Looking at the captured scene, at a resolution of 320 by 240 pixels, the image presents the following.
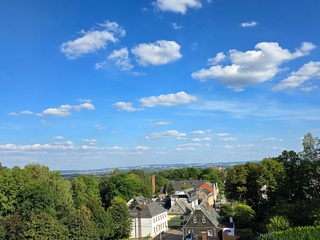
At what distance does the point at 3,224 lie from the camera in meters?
37.1

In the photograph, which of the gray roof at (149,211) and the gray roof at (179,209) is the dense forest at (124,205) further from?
the gray roof at (179,209)

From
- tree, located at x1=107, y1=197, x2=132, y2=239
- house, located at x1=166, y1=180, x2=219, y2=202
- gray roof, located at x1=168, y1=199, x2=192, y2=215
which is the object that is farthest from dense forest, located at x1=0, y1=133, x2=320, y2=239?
house, located at x1=166, y1=180, x2=219, y2=202

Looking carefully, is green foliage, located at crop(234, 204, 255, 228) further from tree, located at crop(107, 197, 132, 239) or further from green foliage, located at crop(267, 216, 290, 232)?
tree, located at crop(107, 197, 132, 239)

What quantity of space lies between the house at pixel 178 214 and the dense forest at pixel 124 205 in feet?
28.6

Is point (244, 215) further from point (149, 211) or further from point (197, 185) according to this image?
point (197, 185)

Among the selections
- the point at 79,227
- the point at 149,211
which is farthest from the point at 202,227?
the point at 79,227

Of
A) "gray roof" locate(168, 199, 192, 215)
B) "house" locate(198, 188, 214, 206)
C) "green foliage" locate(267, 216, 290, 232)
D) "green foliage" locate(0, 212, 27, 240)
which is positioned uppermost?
"green foliage" locate(267, 216, 290, 232)

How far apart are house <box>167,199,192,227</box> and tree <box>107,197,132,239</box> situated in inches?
568

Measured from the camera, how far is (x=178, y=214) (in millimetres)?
59625

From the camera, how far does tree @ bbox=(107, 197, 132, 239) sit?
154 feet

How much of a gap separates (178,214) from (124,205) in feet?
54.5

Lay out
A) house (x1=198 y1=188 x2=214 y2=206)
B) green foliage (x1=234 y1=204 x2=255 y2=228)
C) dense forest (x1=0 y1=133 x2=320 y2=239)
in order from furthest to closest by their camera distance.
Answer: house (x1=198 y1=188 x2=214 y2=206) → green foliage (x1=234 y1=204 x2=255 y2=228) → dense forest (x1=0 y1=133 x2=320 y2=239)

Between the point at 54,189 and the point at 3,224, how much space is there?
12.3 meters

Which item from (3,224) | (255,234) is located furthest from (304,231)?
(3,224)
